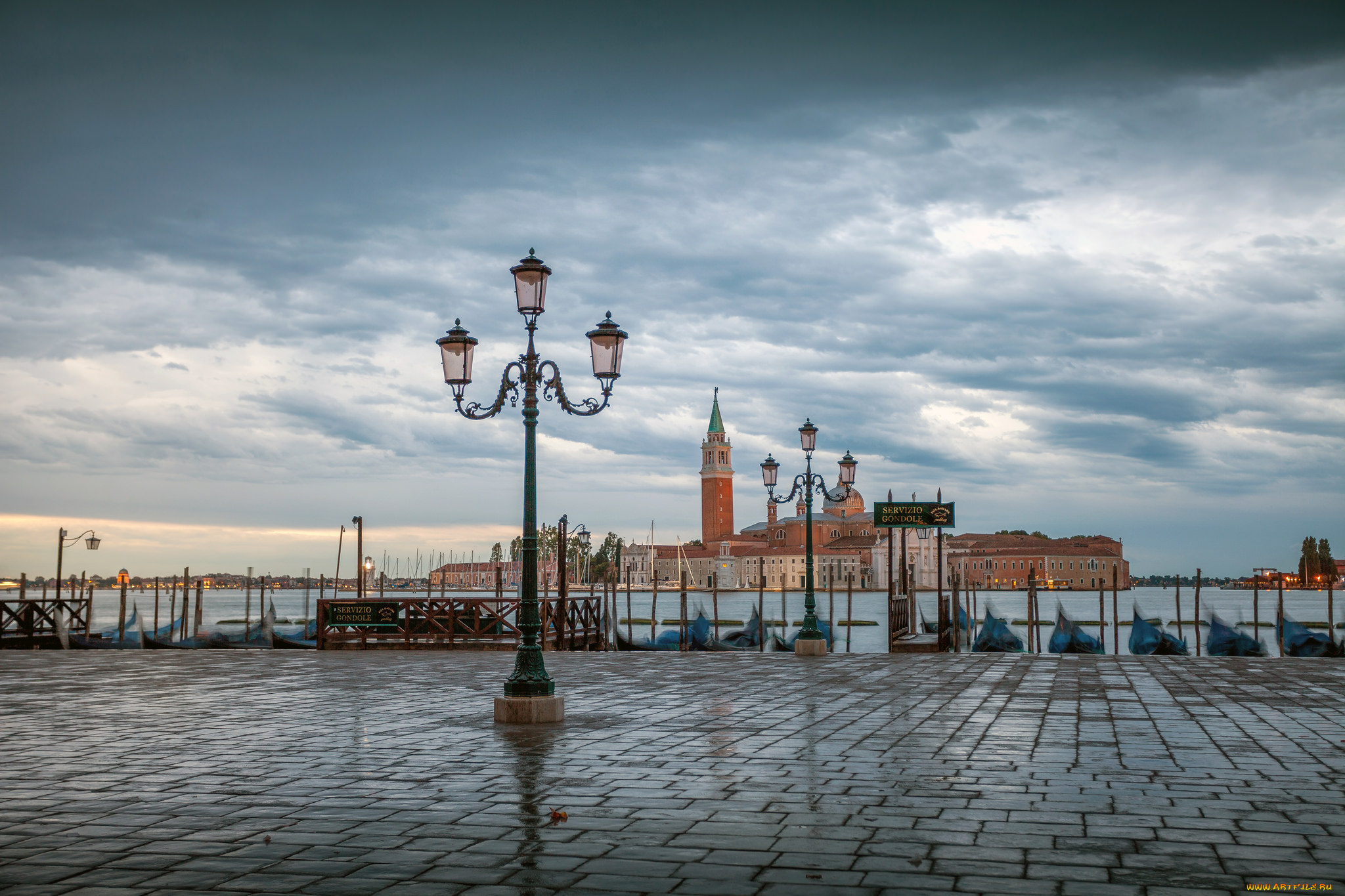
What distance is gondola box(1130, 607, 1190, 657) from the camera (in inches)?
1182

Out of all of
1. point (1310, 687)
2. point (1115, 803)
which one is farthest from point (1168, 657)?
point (1115, 803)

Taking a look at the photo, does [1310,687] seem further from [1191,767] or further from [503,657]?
[503,657]

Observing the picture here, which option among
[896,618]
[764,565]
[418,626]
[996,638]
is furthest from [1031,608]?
[764,565]

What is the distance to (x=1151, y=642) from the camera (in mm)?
31875

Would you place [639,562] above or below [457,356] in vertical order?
below

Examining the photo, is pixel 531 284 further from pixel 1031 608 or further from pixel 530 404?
pixel 1031 608

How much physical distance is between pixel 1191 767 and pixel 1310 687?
7233mm

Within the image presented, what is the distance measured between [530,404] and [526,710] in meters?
3.03

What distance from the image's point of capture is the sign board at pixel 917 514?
22328 mm

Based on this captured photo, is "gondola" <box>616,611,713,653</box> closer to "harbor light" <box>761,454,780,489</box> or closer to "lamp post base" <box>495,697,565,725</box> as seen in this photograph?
"harbor light" <box>761,454,780,489</box>

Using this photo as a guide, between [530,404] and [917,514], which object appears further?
[917,514]

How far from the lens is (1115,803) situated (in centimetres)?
588

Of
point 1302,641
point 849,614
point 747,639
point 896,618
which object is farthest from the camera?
point 747,639

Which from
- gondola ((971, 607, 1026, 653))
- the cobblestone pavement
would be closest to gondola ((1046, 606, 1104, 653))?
gondola ((971, 607, 1026, 653))
